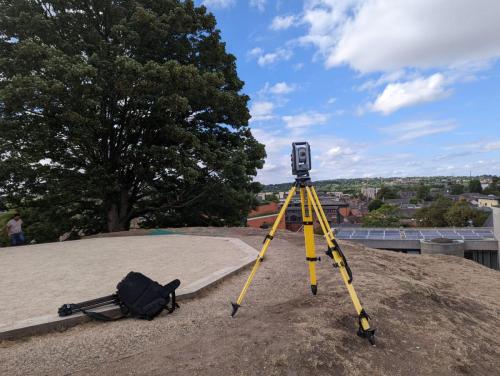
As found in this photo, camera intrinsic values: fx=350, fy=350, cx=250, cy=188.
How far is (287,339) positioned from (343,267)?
3.39ft

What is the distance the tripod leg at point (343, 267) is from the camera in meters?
3.60

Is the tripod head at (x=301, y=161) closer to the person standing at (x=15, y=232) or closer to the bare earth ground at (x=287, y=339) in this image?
the bare earth ground at (x=287, y=339)

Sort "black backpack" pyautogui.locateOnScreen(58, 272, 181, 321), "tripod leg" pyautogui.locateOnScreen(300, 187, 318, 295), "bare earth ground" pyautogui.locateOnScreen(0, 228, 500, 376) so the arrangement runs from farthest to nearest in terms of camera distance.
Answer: "tripod leg" pyautogui.locateOnScreen(300, 187, 318, 295) < "black backpack" pyautogui.locateOnScreen(58, 272, 181, 321) < "bare earth ground" pyautogui.locateOnScreen(0, 228, 500, 376)

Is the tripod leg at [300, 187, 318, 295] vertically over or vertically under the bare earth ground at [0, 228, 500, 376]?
over

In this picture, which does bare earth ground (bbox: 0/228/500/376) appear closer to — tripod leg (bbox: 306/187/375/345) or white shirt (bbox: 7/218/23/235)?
tripod leg (bbox: 306/187/375/345)

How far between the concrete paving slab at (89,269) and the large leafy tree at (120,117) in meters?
4.27

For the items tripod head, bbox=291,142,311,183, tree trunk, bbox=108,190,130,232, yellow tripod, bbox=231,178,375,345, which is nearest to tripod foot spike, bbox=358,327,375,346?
yellow tripod, bbox=231,178,375,345

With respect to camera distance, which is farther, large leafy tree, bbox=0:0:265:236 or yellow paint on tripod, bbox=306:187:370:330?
large leafy tree, bbox=0:0:265:236

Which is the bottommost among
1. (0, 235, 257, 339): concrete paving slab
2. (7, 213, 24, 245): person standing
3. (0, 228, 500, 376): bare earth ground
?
(0, 228, 500, 376): bare earth ground

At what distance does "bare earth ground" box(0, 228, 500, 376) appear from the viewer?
3168 mm

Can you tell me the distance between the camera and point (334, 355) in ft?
10.8

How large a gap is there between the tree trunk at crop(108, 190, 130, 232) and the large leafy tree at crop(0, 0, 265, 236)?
0.15 feet

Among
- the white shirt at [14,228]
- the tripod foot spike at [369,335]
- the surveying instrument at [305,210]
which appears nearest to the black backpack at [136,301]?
the surveying instrument at [305,210]

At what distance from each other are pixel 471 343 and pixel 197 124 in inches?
569
